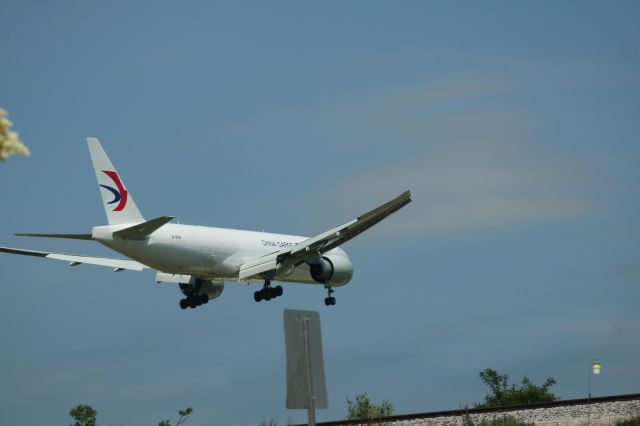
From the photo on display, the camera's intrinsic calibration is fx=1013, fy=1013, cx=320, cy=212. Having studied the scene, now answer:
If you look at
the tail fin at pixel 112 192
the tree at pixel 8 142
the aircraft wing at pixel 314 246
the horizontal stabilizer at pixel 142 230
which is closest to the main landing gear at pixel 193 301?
the aircraft wing at pixel 314 246

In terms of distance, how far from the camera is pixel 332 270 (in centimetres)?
4494

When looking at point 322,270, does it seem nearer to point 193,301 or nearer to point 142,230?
point 193,301

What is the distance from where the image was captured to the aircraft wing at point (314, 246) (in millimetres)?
40531

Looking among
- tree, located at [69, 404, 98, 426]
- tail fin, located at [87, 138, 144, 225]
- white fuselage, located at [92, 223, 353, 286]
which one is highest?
tail fin, located at [87, 138, 144, 225]

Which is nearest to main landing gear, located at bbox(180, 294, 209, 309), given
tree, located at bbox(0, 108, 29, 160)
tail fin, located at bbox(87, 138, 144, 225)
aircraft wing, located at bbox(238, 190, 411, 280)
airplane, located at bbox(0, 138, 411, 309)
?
airplane, located at bbox(0, 138, 411, 309)

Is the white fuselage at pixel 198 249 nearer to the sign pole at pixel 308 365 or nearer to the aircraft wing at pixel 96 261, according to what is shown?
the aircraft wing at pixel 96 261

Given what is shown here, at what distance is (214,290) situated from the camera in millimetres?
46219

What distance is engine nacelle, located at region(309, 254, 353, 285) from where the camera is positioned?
44438mm

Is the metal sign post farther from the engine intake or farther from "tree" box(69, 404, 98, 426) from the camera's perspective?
the engine intake

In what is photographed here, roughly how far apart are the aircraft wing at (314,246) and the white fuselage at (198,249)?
68 centimetres

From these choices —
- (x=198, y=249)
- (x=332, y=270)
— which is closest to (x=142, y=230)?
(x=198, y=249)

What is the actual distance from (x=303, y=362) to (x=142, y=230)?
29.2 m

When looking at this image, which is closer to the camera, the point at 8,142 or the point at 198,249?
the point at 8,142

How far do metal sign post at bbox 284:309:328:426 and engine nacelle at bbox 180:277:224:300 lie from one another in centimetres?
3620
